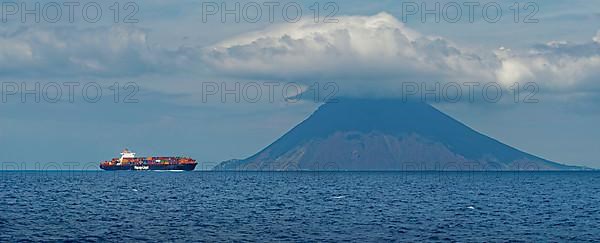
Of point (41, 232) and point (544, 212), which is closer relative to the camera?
point (41, 232)

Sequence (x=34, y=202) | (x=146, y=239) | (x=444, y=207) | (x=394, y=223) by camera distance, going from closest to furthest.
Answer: (x=146, y=239) < (x=394, y=223) < (x=444, y=207) < (x=34, y=202)

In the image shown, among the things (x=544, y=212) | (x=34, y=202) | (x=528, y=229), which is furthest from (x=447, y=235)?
(x=34, y=202)

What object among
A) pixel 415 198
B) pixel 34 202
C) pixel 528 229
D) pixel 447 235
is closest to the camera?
pixel 447 235

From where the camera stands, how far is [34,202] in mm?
121000

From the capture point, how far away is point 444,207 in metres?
113

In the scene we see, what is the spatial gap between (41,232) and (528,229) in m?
47.9

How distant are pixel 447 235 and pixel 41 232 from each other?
38.1 meters

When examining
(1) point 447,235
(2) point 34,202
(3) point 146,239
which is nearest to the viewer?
(3) point 146,239

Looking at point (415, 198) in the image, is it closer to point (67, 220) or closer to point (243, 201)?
point (243, 201)

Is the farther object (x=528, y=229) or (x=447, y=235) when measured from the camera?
(x=528, y=229)

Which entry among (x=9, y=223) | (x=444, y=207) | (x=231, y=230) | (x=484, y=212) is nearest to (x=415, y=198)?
(x=444, y=207)

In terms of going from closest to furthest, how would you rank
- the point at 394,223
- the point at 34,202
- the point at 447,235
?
the point at 447,235
the point at 394,223
the point at 34,202

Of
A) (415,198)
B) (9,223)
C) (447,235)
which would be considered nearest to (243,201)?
(415,198)

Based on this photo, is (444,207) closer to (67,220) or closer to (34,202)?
(67,220)
